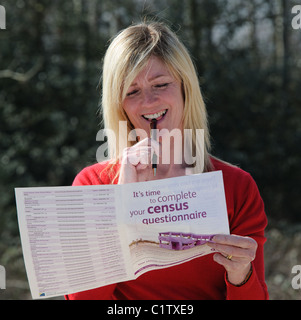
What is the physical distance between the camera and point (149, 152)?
152 cm

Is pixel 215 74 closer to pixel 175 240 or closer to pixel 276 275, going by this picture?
pixel 276 275

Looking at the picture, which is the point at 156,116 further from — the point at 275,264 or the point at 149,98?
the point at 275,264

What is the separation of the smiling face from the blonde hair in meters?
0.03

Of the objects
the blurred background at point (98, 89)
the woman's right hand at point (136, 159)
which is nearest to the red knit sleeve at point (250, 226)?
the woman's right hand at point (136, 159)

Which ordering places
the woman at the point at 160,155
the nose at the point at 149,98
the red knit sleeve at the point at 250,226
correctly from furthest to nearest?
1. the nose at the point at 149,98
2. the woman at the point at 160,155
3. the red knit sleeve at the point at 250,226

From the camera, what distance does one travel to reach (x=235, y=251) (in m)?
1.25

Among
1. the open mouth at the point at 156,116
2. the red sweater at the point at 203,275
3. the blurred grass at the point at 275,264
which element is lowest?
the blurred grass at the point at 275,264

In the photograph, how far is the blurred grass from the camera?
3830 millimetres

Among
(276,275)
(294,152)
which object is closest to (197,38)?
(294,152)

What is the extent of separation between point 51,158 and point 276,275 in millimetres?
2644

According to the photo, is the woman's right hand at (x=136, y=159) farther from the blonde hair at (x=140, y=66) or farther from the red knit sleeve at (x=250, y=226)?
the red knit sleeve at (x=250, y=226)
